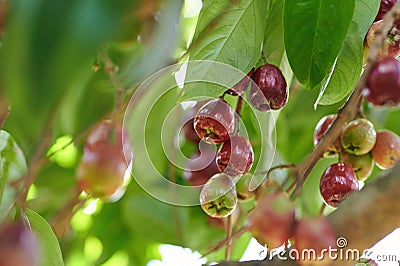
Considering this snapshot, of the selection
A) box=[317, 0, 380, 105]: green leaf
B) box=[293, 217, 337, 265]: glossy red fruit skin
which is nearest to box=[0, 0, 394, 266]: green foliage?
box=[317, 0, 380, 105]: green leaf

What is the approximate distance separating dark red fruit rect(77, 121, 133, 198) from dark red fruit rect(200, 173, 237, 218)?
0.34 ft

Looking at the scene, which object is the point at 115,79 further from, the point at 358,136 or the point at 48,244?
the point at 358,136

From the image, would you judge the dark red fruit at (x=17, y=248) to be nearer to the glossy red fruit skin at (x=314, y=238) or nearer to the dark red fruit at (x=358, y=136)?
the glossy red fruit skin at (x=314, y=238)

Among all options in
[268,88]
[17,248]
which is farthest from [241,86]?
[17,248]

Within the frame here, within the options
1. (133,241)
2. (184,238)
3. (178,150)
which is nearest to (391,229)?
(178,150)

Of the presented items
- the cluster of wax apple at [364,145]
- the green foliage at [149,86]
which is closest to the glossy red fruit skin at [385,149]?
the cluster of wax apple at [364,145]

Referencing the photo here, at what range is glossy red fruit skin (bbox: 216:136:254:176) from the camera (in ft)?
2.39

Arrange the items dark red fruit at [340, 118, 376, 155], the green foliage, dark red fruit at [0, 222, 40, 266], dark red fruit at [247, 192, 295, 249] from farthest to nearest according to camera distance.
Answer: dark red fruit at [340, 118, 376, 155] → dark red fruit at [247, 192, 295, 249] → dark red fruit at [0, 222, 40, 266] → the green foliage

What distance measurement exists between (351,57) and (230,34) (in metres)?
0.13

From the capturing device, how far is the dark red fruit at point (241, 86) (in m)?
0.69

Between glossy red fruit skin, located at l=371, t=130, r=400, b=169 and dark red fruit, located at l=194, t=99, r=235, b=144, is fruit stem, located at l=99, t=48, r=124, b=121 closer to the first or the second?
dark red fruit, located at l=194, t=99, r=235, b=144

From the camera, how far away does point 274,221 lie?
2.20ft

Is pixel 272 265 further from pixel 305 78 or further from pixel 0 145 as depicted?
pixel 0 145

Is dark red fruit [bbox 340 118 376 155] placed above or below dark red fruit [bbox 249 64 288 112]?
below
